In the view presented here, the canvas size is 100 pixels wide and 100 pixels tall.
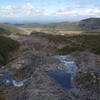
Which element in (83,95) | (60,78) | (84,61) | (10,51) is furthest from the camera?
(10,51)

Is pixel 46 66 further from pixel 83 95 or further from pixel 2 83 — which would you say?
pixel 83 95

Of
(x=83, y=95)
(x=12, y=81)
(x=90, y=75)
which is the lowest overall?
(x=12, y=81)

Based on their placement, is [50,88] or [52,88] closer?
[50,88]

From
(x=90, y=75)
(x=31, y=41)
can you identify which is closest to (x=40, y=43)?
(x=31, y=41)

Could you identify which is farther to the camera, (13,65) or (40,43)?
(40,43)

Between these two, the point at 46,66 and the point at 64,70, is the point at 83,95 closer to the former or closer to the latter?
the point at 64,70

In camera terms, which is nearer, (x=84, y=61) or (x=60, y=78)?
(x=60, y=78)

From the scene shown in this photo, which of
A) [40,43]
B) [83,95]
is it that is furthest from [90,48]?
[83,95]

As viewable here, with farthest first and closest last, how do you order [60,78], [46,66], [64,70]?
[46,66] < [64,70] < [60,78]

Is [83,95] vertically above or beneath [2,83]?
above
